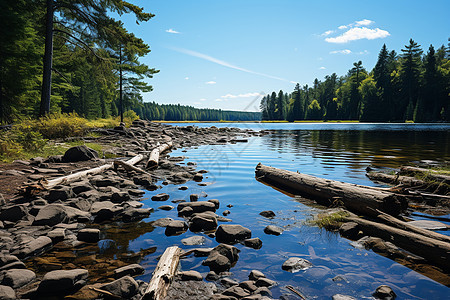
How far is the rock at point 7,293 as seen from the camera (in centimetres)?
259

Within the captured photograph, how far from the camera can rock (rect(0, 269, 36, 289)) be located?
2.85 meters

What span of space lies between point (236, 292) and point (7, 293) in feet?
8.08

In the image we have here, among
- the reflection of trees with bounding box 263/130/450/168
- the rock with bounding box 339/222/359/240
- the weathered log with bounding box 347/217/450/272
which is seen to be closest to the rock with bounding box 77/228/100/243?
the rock with bounding box 339/222/359/240

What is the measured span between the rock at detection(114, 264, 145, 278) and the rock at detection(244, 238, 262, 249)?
1.67 m

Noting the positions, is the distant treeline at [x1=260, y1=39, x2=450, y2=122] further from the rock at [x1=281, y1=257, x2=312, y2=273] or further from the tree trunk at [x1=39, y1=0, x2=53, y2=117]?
the rock at [x1=281, y1=257, x2=312, y2=273]

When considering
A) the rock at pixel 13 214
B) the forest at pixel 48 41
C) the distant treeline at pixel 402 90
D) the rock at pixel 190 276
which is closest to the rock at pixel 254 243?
the rock at pixel 190 276

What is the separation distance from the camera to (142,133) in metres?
21.5

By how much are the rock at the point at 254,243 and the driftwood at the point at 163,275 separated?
1.16 m

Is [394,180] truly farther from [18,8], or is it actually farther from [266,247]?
[18,8]

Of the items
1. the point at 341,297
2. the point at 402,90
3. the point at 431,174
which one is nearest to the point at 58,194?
the point at 341,297

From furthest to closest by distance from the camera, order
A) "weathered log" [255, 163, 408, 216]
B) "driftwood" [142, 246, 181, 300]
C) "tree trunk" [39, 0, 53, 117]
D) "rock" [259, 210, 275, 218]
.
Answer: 1. "tree trunk" [39, 0, 53, 117]
2. "rock" [259, 210, 275, 218]
3. "weathered log" [255, 163, 408, 216]
4. "driftwood" [142, 246, 181, 300]

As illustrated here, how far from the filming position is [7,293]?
2.62m

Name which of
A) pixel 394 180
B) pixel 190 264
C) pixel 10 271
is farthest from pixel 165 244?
pixel 394 180

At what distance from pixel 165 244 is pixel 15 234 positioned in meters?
2.55
